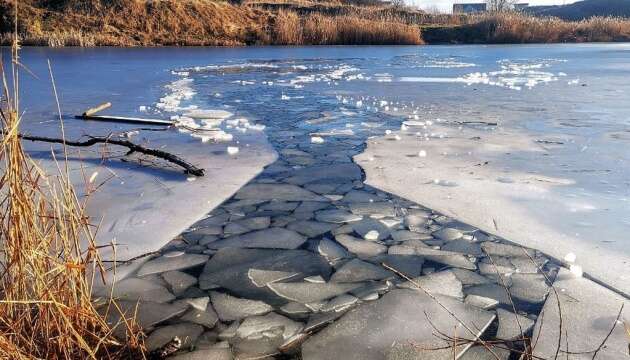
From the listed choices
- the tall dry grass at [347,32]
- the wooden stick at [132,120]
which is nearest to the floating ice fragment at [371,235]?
the wooden stick at [132,120]

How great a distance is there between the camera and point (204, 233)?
3.13 meters

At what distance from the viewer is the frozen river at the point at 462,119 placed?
3301 millimetres

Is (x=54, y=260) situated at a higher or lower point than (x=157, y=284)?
higher

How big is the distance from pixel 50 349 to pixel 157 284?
2.58 feet

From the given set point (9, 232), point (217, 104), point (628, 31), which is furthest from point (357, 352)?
point (628, 31)

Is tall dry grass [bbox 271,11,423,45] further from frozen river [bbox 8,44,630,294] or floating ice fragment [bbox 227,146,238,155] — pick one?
floating ice fragment [bbox 227,146,238,155]

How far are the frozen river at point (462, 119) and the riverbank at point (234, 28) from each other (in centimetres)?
860

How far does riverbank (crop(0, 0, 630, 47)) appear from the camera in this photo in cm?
2231

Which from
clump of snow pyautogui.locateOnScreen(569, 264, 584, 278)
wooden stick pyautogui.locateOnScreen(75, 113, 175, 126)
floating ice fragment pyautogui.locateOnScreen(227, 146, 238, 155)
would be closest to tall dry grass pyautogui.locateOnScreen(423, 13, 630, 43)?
wooden stick pyautogui.locateOnScreen(75, 113, 175, 126)

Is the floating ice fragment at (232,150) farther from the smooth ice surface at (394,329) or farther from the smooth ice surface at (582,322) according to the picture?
the smooth ice surface at (582,322)

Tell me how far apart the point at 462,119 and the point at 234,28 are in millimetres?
24918

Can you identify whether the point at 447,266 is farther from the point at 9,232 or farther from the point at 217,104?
the point at 217,104

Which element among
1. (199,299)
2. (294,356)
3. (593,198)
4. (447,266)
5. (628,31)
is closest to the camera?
(294,356)

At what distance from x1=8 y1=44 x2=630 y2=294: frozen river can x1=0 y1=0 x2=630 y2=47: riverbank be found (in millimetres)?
8602
